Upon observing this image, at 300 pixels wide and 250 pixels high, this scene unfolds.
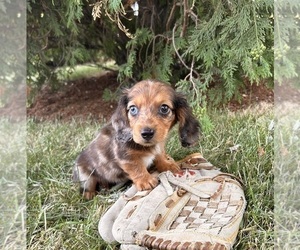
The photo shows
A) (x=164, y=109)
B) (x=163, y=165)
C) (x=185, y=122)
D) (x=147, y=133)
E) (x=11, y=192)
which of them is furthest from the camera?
(x=163, y=165)

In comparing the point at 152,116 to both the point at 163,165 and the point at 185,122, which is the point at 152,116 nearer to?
the point at 185,122

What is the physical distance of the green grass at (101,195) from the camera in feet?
8.53

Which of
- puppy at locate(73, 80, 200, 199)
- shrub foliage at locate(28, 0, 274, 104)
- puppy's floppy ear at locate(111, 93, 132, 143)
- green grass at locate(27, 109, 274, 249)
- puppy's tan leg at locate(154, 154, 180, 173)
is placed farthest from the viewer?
shrub foliage at locate(28, 0, 274, 104)

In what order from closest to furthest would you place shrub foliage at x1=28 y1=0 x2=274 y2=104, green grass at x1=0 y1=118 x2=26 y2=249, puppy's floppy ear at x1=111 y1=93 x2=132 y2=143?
green grass at x1=0 y1=118 x2=26 y2=249
puppy's floppy ear at x1=111 y1=93 x2=132 y2=143
shrub foliage at x1=28 y1=0 x2=274 y2=104

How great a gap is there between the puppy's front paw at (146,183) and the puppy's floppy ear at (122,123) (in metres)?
0.24

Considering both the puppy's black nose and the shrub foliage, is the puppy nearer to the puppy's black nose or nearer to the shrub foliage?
the puppy's black nose

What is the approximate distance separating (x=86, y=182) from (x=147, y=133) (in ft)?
2.16

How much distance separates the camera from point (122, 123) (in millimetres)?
2877

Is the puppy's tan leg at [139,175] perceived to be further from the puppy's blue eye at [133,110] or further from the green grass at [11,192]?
the green grass at [11,192]

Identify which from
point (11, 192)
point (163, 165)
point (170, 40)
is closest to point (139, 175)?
point (163, 165)

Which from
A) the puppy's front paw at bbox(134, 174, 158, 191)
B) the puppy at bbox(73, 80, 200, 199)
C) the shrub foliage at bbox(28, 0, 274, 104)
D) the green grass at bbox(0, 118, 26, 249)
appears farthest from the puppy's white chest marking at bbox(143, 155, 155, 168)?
the shrub foliage at bbox(28, 0, 274, 104)

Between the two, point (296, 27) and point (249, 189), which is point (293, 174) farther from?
point (296, 27)

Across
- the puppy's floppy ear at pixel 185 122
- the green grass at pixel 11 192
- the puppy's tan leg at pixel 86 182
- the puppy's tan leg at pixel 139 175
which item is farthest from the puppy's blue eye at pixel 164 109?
the green grass at pixel 11 192

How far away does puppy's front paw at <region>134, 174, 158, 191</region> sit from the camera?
9.21ft
